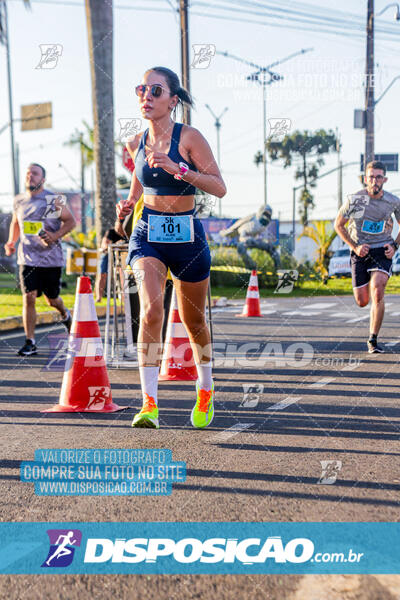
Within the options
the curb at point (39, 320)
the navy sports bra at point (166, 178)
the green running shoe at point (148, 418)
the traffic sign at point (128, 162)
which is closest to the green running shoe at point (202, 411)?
the green running shoe at point (148, 418)

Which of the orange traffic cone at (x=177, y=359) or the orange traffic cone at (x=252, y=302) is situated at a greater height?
the orange traffic cone at (x=177, y=359)

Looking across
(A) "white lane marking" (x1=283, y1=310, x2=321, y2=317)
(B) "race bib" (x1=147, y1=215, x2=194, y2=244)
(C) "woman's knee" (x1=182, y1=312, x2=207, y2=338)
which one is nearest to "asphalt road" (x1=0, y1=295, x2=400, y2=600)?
(C) "woman's knee" (x1=182, y1=312, x2=207, y2=338)

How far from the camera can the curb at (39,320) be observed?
10.7 metres

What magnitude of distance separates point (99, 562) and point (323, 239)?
25.9m

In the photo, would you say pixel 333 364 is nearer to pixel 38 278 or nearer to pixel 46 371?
pixel 46 371

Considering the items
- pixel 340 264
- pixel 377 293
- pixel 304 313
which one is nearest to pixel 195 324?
pixel 377 293

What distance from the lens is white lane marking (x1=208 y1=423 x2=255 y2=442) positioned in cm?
434

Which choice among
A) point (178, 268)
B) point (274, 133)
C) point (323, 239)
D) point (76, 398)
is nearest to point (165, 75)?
point (178, 268)

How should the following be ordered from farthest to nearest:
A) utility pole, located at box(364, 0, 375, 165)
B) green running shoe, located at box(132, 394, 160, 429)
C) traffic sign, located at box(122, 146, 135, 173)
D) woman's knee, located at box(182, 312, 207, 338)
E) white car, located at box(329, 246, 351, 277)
→ white car, located at box(329, 246, 351, 277) → utility pole, located at box(364, 0, 375, 165) → traffic sign, located at box(122, 146, 135, 173) → woman's knee, located at box(182, 312, 207, 338) → green running shoe, located at box(132, 394, 160, 429)

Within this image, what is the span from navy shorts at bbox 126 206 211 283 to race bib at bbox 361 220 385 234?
12.3 ft

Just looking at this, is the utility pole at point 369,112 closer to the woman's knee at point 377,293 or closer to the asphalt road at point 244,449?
the woman's knee at point 377,293

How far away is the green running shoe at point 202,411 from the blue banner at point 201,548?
175 cm

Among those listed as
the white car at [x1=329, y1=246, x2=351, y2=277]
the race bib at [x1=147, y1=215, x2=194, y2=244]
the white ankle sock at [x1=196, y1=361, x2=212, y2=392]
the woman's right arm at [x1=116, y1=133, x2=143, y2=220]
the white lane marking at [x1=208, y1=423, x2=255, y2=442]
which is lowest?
the white car at [x1=329, y1=246, x2=351, y2=277]

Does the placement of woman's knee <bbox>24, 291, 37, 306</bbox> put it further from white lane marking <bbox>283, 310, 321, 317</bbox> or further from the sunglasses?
white lane marking <bbox>283, 310, 321, 317</bbox>
